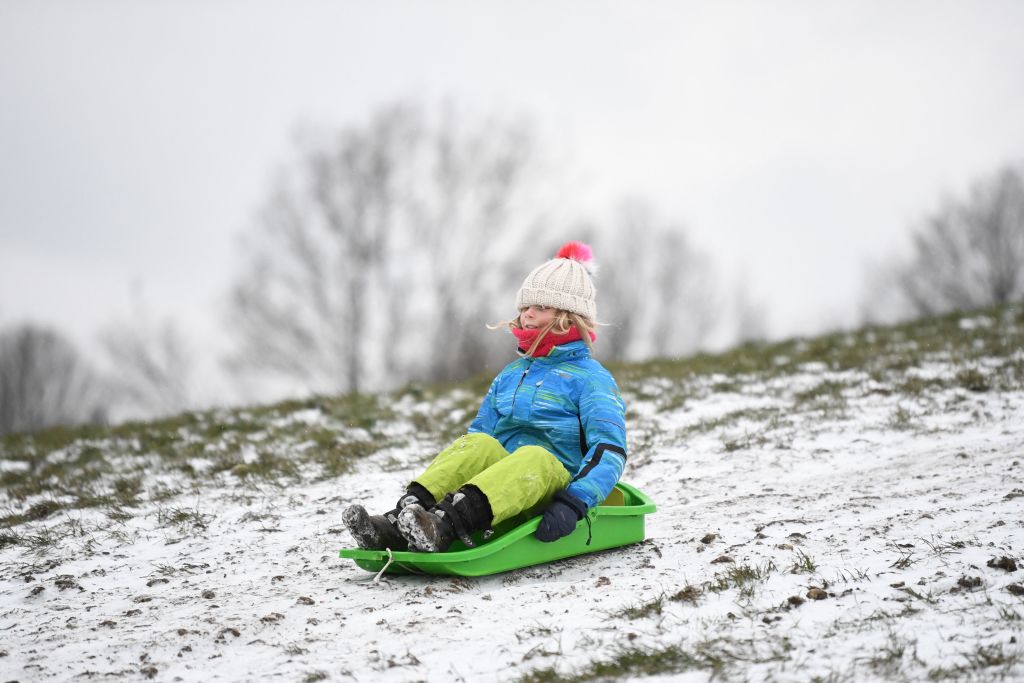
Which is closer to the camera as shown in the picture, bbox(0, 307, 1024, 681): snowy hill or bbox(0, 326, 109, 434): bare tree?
bbox(0, 307, 1024, 681): snowy hill

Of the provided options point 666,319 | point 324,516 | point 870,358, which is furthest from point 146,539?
point 666,319

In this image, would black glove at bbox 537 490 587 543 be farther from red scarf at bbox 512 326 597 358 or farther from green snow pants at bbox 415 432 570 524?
red scarf at bbox 512 326 597 358

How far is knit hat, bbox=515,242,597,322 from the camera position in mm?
3896

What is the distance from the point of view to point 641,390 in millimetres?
7449

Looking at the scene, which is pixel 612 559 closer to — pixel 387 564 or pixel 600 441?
pixel 600 441

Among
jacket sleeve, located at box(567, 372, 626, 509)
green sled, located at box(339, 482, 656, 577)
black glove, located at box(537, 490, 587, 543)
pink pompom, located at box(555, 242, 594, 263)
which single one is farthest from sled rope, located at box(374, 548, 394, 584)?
pink pompom, located at box(555, 242, 594, 263)

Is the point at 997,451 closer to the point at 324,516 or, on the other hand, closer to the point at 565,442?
the point at 565,442

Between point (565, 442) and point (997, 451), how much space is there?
106 inches

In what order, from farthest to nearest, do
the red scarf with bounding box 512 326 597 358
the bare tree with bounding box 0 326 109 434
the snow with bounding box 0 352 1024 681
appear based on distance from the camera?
the bare tree with bounding box 0 326 109 434
the red scarf with bounding box 512 326 597 358
the snow with bounding box 0 352 1024 681

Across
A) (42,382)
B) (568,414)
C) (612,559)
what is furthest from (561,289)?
(42,382)

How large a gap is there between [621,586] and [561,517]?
0.35 m

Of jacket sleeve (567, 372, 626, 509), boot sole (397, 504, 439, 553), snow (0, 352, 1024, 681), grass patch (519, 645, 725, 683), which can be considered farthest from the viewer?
jacket sleeve (567, 372, 626, 509)

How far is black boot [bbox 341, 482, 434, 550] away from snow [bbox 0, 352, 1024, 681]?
0.18 m

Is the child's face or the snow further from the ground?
the child's face
